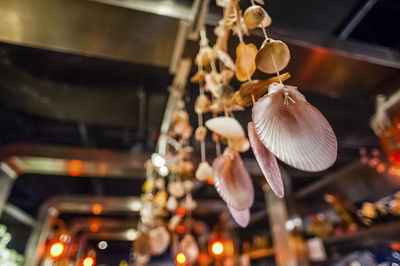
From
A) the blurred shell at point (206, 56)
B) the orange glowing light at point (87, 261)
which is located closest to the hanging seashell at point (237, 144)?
the blurred shell at point (206, 56)

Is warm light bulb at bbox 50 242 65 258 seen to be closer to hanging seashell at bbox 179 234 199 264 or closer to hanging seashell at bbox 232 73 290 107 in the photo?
hanging seashell at bbox 179 234 199 264

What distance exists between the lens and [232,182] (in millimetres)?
583

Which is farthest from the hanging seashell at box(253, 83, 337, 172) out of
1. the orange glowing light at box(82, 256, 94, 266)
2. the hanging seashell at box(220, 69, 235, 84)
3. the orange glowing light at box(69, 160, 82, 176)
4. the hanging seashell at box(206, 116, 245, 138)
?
the orange glowing light at box(82, 256, 94, 266)

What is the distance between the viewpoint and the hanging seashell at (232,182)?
56cm

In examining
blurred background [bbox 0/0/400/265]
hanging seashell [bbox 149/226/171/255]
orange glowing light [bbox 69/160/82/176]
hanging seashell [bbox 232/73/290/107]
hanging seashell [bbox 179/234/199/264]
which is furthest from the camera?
orange glowing light [bbox 69/160/82/176]

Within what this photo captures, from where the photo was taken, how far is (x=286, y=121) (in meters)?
0.44

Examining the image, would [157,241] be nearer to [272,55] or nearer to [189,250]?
[189,250]

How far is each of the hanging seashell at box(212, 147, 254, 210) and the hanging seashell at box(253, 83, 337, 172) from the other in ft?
0.66

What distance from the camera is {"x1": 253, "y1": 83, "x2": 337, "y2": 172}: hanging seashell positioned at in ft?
1.32

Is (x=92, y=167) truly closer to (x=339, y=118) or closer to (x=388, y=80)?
(x=339, y=118)

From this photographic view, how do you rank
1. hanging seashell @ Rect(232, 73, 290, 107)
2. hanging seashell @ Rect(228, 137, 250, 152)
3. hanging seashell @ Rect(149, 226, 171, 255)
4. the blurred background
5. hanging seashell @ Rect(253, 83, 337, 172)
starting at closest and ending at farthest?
hanging seashell @ Rect(253, 83, 337, 172) → hanging seashell @ Rect(232, 73, 290, 107) → hanging seashell @ Rect(228, 137, 250, 152) → the blurred background → hanging seashell @ Rect(149, 226, 171, 255)

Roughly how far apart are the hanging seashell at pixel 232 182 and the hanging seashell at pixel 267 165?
5.7 inches

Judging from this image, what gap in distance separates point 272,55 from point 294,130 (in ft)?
0.54

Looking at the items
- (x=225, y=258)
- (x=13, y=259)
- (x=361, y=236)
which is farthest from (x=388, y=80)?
(x=13, y=259)
